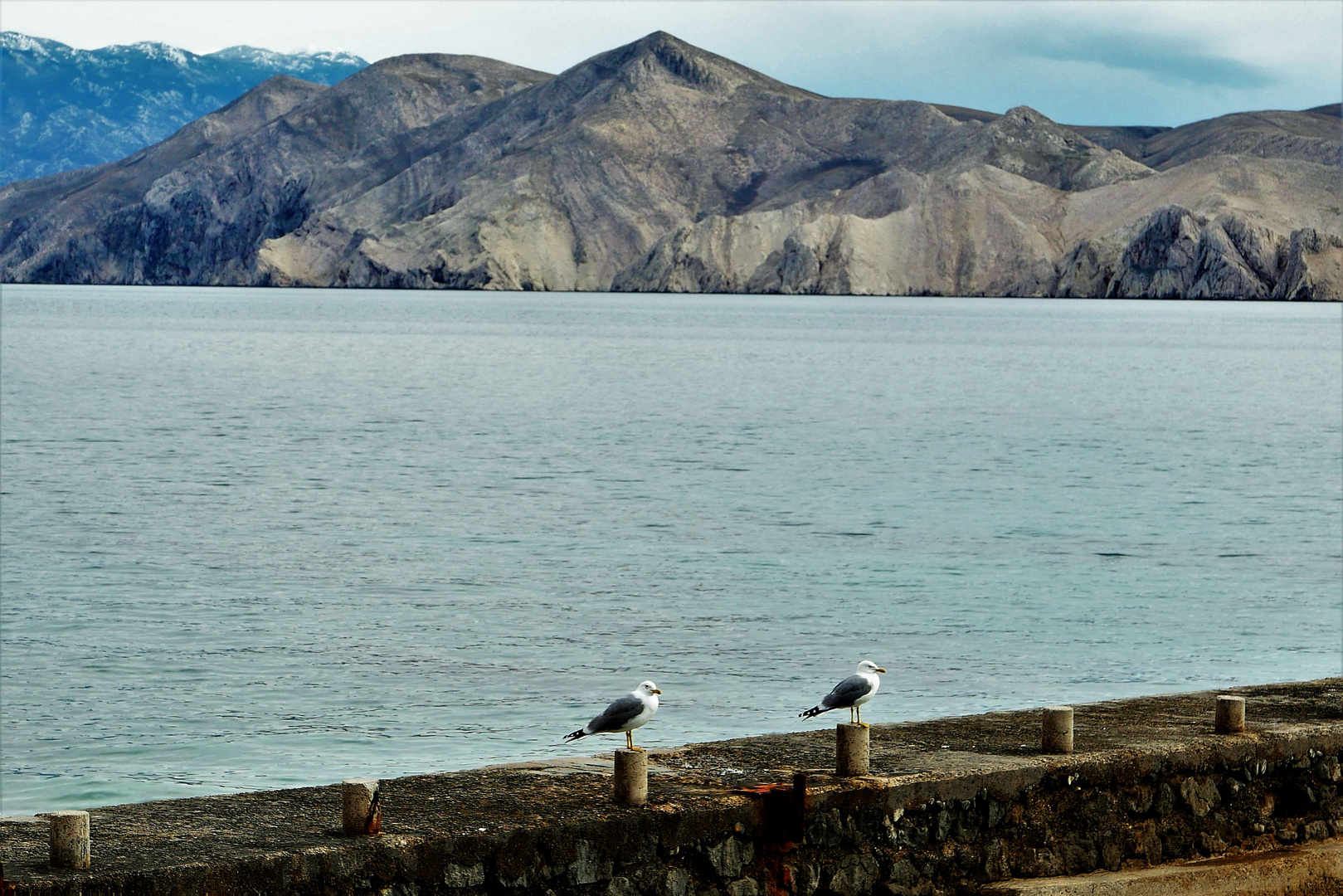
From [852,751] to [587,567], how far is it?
54.9ft

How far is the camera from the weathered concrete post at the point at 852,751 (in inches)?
361

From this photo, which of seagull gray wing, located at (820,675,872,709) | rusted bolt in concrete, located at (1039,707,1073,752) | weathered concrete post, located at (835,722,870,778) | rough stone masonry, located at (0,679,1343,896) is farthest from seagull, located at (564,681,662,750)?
rusted bolt in concrete, located at (1039,707,1073,752)

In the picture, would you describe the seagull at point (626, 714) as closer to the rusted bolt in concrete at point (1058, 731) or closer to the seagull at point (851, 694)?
the seagull at point (851, 694)

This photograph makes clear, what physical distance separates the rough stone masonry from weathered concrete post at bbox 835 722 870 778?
9 cm

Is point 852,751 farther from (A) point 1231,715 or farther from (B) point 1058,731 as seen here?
(A) point 1231,715

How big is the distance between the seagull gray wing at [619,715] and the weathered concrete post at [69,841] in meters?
2.80

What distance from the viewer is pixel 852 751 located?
9.20m

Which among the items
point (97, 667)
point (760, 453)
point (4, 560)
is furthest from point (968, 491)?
point (97, 667)

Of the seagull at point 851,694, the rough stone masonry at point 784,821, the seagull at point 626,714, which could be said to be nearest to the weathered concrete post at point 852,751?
the rough stone masonry at point 784,821

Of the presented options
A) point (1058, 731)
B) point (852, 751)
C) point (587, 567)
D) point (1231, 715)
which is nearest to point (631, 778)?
point (852, 751)

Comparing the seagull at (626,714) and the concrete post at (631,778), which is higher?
the seagull at (626,714)

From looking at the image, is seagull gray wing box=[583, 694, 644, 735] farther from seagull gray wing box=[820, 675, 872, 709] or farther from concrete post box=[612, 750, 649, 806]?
seagull gray wing box=[820, 675, 872, 709]

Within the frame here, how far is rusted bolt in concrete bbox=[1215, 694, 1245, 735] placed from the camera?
1031 cm

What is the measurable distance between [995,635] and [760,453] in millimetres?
24762
